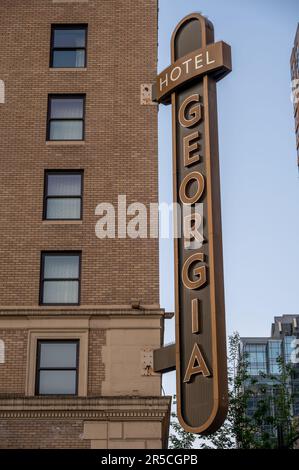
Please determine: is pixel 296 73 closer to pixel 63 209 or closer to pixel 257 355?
pixel 63 209

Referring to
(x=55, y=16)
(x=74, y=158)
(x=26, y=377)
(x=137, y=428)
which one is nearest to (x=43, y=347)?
(x=26, y=377)

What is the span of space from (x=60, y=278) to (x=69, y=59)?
292 inches

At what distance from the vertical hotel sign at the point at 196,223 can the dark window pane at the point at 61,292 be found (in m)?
4.51

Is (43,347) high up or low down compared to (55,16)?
down

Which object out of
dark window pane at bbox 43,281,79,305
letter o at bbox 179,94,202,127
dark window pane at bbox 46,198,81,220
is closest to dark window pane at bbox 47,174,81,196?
dark window pane at bbox 46,198,81,220

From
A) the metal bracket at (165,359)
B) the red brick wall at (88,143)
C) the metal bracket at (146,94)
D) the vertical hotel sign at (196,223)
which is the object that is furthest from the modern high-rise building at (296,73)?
the metal bracket at (165,359)

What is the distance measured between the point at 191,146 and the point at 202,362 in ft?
18.2

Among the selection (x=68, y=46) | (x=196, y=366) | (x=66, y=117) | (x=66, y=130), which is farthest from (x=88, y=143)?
(x=196, y=366)

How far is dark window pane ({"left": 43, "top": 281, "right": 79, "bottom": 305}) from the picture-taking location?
2341cm

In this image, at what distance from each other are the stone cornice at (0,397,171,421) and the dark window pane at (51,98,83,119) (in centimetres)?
893

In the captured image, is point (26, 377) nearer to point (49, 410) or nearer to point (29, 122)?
point (49, 410)

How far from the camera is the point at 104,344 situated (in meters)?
22.6

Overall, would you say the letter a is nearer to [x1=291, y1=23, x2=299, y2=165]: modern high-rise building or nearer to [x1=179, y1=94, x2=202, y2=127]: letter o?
[x1=179, y1=94, x2=202, y2=127]: letter o

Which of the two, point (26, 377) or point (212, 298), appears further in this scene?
point (26, 377)
